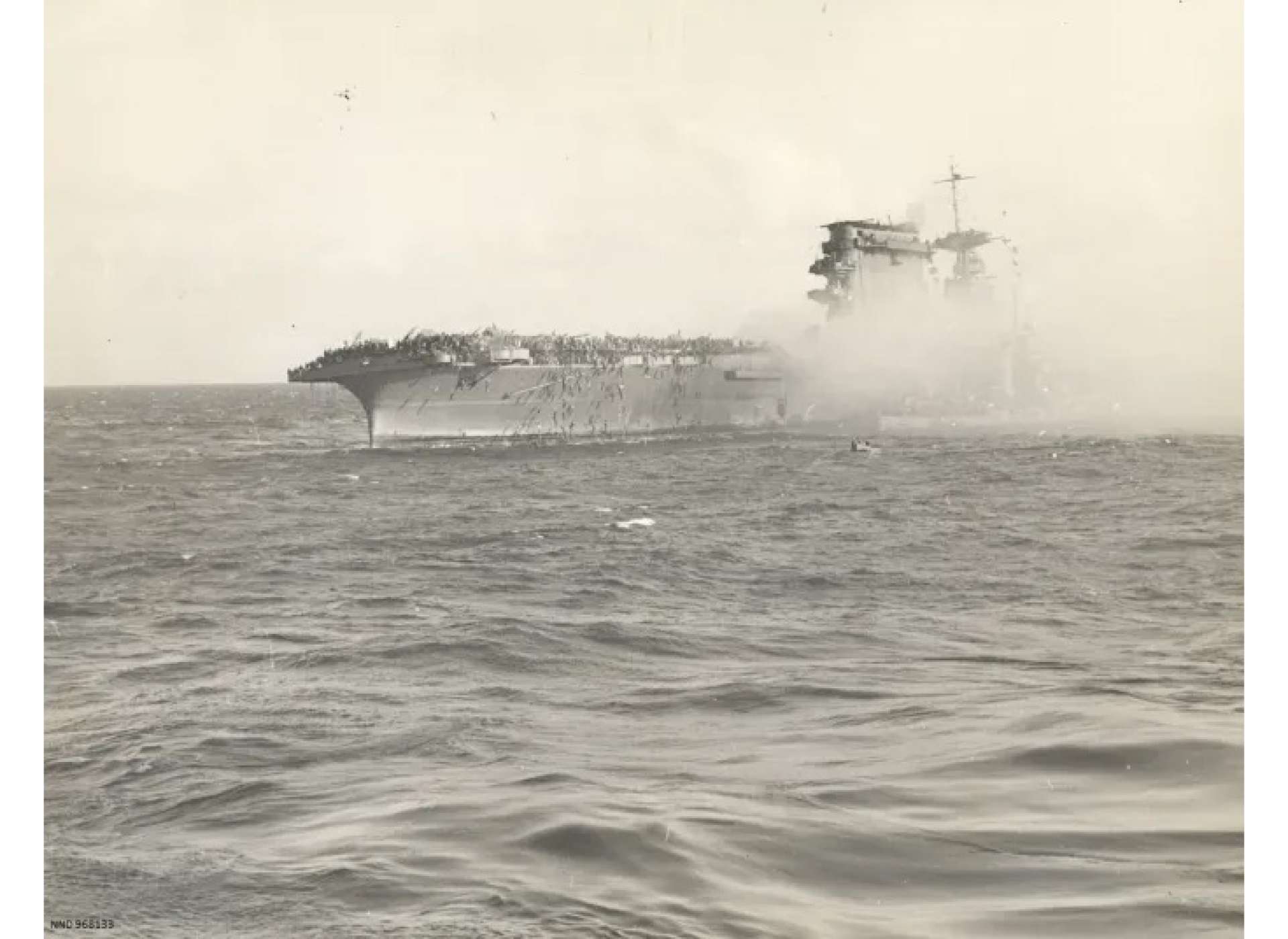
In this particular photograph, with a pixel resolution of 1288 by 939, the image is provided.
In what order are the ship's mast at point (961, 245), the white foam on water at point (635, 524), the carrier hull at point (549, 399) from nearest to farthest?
the ship's mast at point (961, 245) < the white foam on water at point (635, 524) < the carrier hull at point (549, 399)

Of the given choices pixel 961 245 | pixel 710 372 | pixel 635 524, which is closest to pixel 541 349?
pixel 710 372

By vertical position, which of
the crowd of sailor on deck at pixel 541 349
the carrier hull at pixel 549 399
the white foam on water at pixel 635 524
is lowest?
the white foam on water at pixel 635 524

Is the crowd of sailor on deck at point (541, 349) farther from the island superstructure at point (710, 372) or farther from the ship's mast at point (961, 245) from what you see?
the ship's mast at point (961, 245)

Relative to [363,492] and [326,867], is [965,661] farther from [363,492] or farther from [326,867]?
[363,492]

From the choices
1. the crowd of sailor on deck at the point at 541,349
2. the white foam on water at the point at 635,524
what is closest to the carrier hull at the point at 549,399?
the crowd of sailor on deck at the point at 541,349

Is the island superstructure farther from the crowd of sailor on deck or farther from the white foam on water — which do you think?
the white foam on water

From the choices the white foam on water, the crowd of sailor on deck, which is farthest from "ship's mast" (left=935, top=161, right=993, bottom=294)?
the crowd of sailor on deck

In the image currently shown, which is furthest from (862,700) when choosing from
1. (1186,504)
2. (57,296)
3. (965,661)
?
(57,296)

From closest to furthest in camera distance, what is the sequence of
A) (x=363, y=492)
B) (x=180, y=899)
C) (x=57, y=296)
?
(x=180, y=899) → (x=57, y=296) → (x=363, y=492)
